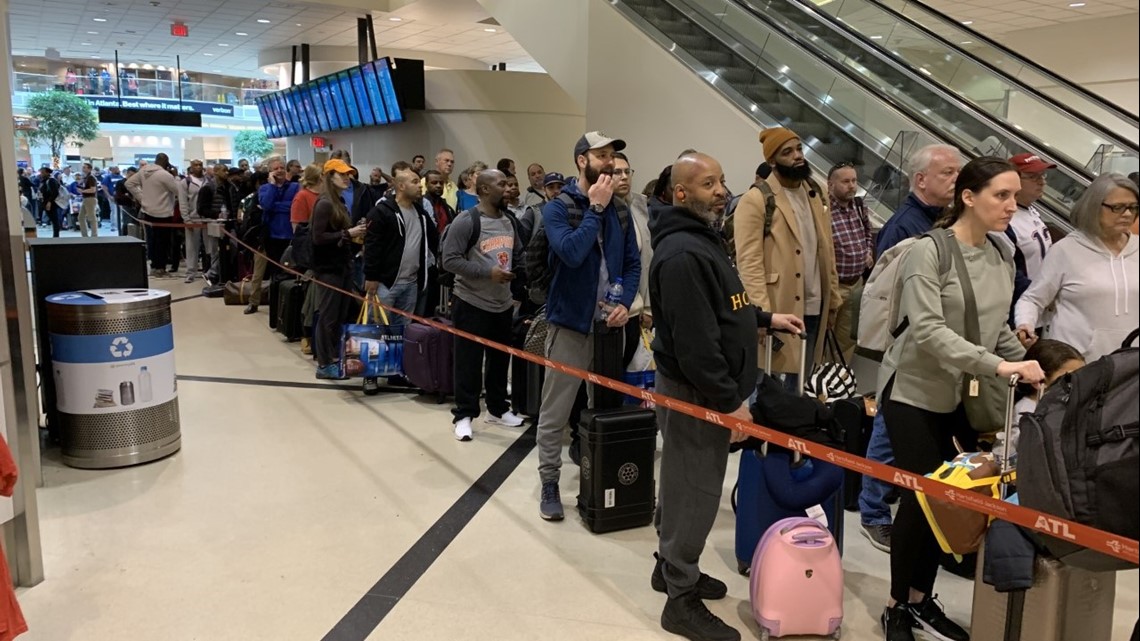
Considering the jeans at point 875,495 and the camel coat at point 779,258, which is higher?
→ the camel coat at point 779,258

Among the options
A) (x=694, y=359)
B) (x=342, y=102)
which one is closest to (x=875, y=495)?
(x=694, y=359)

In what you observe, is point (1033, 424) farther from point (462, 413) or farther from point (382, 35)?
point (382, 35)

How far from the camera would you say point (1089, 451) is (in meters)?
1.76

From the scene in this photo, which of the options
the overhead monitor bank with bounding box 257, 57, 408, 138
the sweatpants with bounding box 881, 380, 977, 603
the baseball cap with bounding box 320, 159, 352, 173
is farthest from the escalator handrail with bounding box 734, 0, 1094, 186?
the overhead monitor bank with bounding box 257, 57, 408, 138

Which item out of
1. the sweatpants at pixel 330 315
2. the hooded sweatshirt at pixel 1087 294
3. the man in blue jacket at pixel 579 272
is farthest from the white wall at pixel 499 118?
the hooded sweatshirt at pixel 1087 294

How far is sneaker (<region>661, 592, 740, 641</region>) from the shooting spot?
280 centimetres

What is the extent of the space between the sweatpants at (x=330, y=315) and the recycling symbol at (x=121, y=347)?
6.97 feet

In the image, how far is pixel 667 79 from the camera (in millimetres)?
7773

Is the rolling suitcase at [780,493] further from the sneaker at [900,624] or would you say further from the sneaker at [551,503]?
the sneaker at [551,503]

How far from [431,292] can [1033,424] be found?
16.0 ft

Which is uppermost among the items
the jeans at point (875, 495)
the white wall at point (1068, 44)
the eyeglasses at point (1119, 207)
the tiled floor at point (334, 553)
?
the white wall at point (1068, 44)

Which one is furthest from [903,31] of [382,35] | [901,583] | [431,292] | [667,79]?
[382,35]

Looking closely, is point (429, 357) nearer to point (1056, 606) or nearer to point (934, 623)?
point (934, 623)

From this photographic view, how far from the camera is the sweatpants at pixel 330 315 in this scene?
6.53 metres
